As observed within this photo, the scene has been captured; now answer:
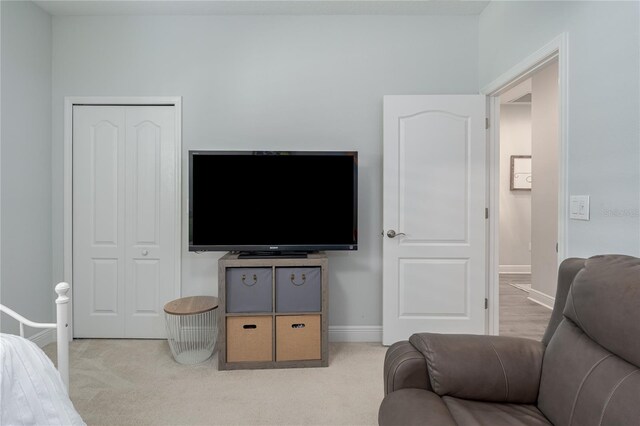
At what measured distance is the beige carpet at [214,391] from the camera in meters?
1.91

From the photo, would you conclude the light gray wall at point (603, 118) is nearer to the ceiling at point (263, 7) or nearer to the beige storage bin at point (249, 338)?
the ceiling at point (263, 7)

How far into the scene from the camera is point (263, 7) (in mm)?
2795

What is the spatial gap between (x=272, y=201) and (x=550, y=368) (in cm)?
194

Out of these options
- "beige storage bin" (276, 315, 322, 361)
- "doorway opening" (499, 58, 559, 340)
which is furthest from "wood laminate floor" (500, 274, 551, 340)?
"beige storage bin" (276, 315, 322, 361)

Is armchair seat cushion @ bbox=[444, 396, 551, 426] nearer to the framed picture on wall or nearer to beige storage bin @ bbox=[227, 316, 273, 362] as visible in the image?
beige storage bin @ bbox=[227, 316, 273, 362]

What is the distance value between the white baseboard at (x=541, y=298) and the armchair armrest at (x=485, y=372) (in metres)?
3.02

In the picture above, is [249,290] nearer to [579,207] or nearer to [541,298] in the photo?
[579,207]

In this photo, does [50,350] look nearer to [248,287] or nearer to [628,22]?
[248,287]

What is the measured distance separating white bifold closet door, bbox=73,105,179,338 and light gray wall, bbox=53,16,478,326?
17 cm

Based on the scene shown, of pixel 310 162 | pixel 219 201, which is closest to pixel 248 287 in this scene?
pixel 219 201

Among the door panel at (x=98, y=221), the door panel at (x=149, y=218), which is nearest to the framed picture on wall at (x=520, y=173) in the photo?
the door panel at (x=149, y=218)

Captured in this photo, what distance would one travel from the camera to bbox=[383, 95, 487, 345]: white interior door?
275 centimetres

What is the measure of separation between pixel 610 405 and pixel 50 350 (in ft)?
11.7

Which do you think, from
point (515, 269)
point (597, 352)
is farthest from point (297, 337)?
point (515, 269)
